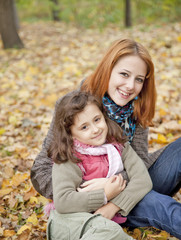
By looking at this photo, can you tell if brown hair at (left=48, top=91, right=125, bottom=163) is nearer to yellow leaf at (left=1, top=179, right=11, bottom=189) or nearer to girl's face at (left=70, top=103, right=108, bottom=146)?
girl's face at (left=70, top=103, right=108, bottom=146)

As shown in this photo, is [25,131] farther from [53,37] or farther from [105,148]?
[53,37]

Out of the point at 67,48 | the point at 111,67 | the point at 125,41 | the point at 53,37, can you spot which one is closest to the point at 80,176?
the point at 111,67

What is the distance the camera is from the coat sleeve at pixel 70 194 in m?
1.70

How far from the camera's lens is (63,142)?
1.89 meters

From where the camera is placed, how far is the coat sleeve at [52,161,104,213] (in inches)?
66.8

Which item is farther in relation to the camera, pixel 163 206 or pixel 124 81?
pixel 124 81

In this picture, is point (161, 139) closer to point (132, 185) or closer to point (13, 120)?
point (132, 185)

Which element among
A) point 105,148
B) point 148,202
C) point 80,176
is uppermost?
point 105,148

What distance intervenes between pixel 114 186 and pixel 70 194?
1.01 feet

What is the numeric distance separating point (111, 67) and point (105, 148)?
0.62 m

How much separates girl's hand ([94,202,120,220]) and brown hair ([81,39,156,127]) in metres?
0.73

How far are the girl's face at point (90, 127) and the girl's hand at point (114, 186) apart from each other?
0.26 m

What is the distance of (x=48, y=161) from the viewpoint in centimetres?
204

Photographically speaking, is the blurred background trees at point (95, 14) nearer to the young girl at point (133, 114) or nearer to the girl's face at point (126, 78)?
the young girl at point (133, 114)
